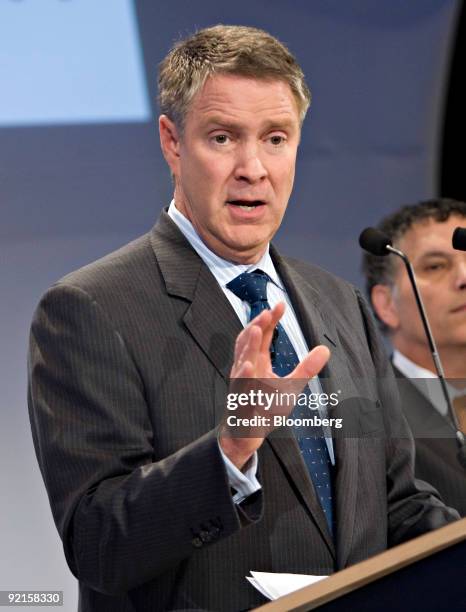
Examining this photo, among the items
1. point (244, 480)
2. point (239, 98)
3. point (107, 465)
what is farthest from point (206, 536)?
point (239, 98)

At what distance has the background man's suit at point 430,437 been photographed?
168cm

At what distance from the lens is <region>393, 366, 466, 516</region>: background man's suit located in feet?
5.52

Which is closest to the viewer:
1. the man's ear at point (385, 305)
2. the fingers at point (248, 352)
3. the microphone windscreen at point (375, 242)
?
the fingers at point (248, 352)

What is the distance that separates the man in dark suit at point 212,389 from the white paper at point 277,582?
0.08 meters

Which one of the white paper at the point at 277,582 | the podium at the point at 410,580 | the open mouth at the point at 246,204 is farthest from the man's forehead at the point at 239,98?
the podium at the point at 410,580

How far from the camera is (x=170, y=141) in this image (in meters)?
2.15

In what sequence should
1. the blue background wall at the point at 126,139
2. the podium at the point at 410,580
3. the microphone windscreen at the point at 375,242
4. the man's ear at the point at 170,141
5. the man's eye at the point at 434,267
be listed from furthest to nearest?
1. the man's eye at the point at 434,267
2. the blue background wall at the point at 126,139
3. the microphone windscreen at the point at 375,242
4. the man's ear at the point at 170,141
5. the podium at the point at 410,580

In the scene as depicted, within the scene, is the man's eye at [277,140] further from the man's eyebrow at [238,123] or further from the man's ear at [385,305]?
the man's ear at [385,305]

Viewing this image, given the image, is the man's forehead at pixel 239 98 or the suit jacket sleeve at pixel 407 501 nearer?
the suit jacket sleeve at pixel 407 501

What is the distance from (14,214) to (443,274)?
1432 mm

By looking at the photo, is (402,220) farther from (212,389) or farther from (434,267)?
(212,389)

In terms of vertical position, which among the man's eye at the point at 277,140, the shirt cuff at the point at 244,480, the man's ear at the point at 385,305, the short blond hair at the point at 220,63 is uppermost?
the short blond hair at the point at 220,63

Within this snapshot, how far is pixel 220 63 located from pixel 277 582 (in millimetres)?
991

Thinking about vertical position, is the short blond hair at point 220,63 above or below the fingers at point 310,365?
above
